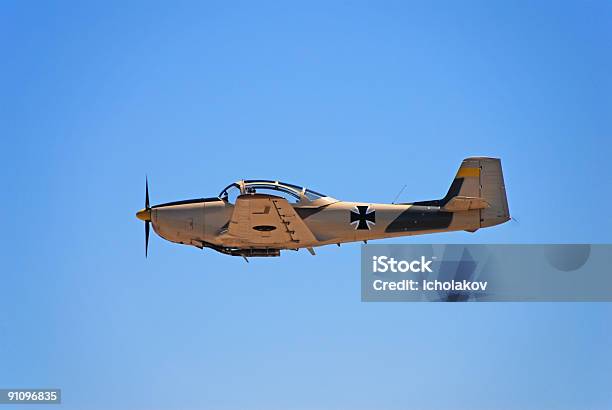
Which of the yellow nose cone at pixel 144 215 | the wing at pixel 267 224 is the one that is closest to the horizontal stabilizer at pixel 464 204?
the wing at pixel 267 224

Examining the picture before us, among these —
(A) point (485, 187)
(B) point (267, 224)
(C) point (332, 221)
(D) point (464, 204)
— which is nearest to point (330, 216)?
(C) point (332, 221)

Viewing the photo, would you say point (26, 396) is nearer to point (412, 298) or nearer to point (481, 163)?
point (412, 298)

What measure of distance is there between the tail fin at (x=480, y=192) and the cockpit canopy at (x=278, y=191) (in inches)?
107

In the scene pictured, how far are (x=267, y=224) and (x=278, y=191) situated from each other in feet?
2.93

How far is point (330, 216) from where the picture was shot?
3206 cm

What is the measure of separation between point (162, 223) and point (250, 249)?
2.27 meters

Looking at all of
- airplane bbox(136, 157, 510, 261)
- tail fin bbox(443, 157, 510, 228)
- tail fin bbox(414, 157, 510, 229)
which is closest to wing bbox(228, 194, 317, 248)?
A: airplane bbox(136, 157, 510, 261)

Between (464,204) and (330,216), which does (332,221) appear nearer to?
(330,216)

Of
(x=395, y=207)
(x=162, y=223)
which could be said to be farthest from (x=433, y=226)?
(x=162, y=223)

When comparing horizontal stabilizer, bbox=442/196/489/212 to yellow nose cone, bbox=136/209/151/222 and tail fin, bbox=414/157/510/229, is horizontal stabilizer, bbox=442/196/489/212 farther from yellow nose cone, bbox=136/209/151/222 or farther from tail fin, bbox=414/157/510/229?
yellow nose cone, bbox=136/209/151/222

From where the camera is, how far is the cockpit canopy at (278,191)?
3145 centimetres

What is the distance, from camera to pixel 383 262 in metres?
33.8

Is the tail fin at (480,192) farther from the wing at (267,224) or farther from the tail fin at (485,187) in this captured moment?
the wing at (267,224)

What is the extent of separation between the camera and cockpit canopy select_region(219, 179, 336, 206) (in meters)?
31.5
